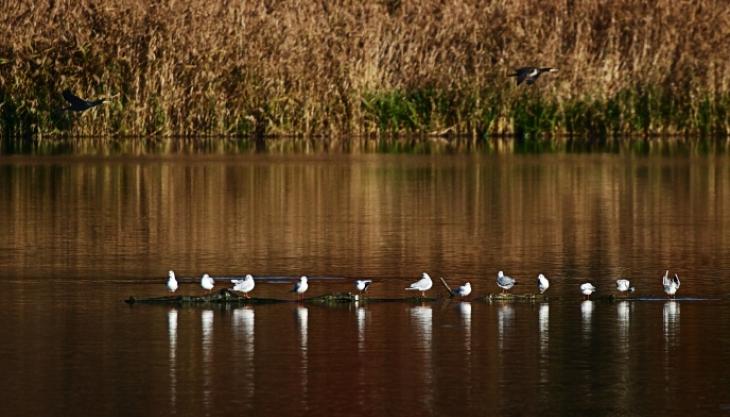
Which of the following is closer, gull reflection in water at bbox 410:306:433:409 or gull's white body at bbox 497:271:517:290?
gull reflection in water at bbox 410:306:433:409

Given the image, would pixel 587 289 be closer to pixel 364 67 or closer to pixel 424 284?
pixel 424 284

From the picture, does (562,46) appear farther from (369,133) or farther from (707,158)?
(707,158)

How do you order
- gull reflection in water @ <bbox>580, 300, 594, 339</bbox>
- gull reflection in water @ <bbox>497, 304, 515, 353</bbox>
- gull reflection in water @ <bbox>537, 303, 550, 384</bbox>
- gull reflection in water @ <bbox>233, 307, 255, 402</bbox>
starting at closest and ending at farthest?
1. gull reflection in water @ <bbox>233, 307, 255, 402</bbox>
2. gull reflection in water @ <bbox>537, 303, 550, 384</bbox>
3. gull reflection in water @ <bbox>497, 304, 515, 353</bbox>
4. gull reflection in water @ <bbox>580, 300, 594, 339</bbox>

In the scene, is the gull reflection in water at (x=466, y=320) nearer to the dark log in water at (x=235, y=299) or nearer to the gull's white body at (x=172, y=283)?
the dark log in water at (x=235, y=299)

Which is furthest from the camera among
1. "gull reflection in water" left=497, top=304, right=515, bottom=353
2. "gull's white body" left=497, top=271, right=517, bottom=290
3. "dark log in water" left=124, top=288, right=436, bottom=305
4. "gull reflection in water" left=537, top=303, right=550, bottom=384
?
"gull's white body" left=497, top=271, right=517, bottom=290

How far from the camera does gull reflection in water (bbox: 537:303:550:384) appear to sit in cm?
1073

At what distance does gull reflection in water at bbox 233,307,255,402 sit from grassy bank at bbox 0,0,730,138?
24024 millimetres


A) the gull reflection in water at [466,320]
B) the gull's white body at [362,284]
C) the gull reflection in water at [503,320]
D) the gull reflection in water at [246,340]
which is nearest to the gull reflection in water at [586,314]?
the gull reflection in water at [503,320]

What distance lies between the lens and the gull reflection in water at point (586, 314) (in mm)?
12211

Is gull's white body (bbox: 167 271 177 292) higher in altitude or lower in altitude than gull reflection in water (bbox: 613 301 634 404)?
higher

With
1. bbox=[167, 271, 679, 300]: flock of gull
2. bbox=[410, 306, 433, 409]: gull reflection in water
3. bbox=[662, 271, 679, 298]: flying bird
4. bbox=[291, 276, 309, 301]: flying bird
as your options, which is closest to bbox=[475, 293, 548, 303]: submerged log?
bbox=[167, 271, 679, 300]: flock of gull

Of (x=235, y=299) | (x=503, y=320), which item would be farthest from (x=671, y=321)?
(x=235, y=299)

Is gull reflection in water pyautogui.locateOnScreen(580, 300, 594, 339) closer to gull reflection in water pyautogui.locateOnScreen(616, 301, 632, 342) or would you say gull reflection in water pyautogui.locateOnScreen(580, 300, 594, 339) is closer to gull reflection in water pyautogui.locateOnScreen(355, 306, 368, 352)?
gull reflection in water pyautogui.locateOnScreen(616, 301, 632, 342)

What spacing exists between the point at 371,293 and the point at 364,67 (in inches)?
978
